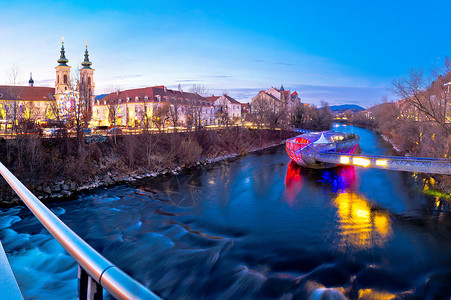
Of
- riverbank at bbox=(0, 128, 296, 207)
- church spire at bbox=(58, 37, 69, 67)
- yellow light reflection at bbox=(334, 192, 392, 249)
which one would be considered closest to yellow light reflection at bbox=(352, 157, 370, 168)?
Result: yellow light reflection at bbox=(334, 192, 392, 249)

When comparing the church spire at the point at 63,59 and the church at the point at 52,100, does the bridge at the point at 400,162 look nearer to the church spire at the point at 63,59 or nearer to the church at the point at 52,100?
the church at the point at 52,100

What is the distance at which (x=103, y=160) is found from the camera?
2167 centimetres

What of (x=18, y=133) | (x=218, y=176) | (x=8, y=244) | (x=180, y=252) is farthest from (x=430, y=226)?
(x=18, y=133)

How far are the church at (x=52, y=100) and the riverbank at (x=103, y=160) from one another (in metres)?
2.78

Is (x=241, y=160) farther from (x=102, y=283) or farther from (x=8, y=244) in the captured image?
(x=102, y=283)

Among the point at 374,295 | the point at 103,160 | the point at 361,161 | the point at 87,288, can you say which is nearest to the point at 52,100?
the point at 103,160

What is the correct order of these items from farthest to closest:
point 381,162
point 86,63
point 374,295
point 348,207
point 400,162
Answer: point 86,63 < point 381,162 < point 400,162 < point 348,207 < point 374,295

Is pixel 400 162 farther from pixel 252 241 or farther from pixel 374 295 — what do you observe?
pixel 374 295

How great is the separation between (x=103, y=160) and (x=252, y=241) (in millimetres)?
15513

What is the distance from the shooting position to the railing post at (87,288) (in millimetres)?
1175

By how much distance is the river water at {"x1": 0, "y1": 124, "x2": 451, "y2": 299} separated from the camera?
7891 mm

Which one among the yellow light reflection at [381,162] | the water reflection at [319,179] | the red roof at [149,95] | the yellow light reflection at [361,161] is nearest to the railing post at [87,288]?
the water reflection at [319,179]

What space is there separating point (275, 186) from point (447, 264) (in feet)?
36.0

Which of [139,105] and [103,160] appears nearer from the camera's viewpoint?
[103,160]
